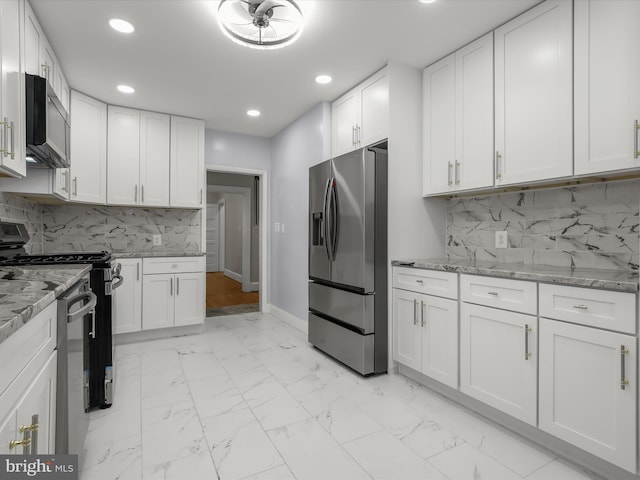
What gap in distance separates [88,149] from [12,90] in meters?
1.91

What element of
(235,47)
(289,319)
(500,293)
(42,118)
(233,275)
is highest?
(235,47)

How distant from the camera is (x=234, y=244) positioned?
8328 mm

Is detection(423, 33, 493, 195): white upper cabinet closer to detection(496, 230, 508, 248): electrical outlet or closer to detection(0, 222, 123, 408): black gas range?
detection(496, 230, 508, 248): electrical outlet

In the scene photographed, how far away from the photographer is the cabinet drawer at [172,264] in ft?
11.7

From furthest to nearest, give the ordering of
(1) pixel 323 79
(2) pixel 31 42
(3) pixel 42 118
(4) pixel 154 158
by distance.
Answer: (4) pixel 154 158
(1) pixel 323 79
(2) pixel 31 42
(3) pixel 42 118

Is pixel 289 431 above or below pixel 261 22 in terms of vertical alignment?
below

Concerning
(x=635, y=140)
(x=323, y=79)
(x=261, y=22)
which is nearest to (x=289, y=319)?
(x=323, y=79)

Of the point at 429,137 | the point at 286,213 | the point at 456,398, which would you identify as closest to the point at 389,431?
the point at 456,398

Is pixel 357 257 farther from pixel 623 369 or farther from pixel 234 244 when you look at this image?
pixel 234 244

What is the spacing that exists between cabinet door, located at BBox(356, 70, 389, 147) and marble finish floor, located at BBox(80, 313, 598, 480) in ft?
6.20

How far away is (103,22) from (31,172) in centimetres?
124

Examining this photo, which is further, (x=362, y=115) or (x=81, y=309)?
(x=362, y=115)

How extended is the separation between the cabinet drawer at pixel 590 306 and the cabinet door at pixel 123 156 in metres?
3.71

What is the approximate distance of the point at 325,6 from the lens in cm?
207
